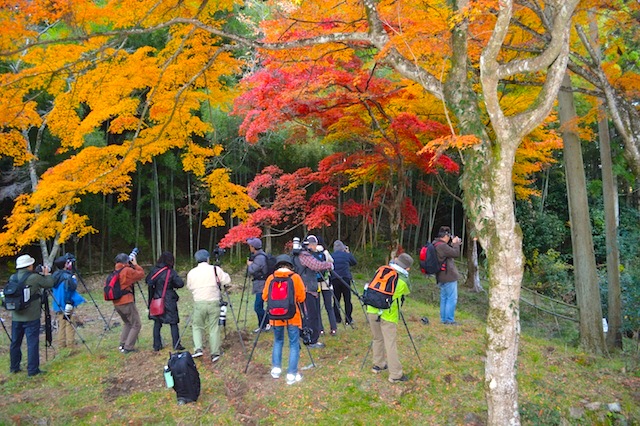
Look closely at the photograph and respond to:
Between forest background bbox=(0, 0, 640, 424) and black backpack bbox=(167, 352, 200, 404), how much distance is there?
2421 millimetres

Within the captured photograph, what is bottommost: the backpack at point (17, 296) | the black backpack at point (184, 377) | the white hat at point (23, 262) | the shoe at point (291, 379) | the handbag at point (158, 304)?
the shoe at point (291, 379)

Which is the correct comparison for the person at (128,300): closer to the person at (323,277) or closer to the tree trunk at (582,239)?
the person at (323,277)

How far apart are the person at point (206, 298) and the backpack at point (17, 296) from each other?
184cm

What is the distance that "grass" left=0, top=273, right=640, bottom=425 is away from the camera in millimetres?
4191

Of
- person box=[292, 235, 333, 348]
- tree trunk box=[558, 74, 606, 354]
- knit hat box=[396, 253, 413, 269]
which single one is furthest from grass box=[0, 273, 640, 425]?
knit hat box=[396, 253, 413, 269]

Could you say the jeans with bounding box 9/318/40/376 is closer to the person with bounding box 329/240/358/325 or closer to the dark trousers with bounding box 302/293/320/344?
the dark trousers with bounding box 302/293/320/344

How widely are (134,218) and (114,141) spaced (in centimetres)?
296

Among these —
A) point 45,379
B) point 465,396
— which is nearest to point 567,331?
point 465,396

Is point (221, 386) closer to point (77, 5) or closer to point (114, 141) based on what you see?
point (77, 5)

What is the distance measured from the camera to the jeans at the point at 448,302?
6.79 meters

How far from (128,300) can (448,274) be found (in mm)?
4546

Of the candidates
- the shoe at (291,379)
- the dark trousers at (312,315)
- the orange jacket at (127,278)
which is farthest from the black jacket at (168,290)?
the shoe at (291,379)

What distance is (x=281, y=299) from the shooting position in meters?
4.55

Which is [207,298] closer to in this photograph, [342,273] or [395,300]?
[342,273]
